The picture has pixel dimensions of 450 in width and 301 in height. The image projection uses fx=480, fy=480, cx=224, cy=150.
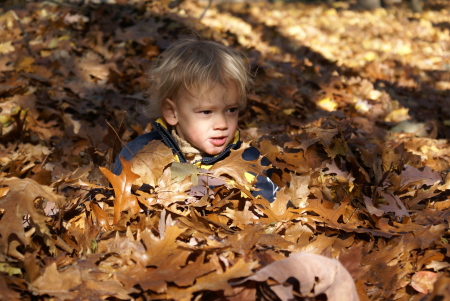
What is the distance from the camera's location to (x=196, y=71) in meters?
2.81

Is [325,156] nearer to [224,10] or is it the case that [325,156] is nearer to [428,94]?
[428,94]

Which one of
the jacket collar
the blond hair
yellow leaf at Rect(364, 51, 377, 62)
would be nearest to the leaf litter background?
the jacket collar

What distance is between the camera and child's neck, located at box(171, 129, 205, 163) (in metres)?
3.00

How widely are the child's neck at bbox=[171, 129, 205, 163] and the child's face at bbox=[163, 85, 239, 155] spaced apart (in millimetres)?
76

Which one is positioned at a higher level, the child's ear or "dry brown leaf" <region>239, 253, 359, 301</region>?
"dry brown leaf" <region>239, 253, 359, 301</region>

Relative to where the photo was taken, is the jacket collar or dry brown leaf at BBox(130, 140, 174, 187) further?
the jacket collar

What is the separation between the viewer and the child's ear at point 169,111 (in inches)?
118

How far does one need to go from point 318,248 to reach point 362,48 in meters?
7.09

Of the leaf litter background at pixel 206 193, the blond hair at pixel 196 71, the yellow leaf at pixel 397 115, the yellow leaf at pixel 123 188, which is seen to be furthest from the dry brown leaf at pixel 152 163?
the yellow leaf at pixel 397 115

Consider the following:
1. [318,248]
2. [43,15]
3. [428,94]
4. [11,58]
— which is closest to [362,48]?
[428,94]

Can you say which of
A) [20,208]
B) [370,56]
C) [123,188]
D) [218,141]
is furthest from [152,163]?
[370,56]

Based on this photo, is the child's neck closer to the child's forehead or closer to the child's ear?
the child's ear

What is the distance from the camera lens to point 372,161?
9.21ft

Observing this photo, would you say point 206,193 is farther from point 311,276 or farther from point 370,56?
point 370,56
